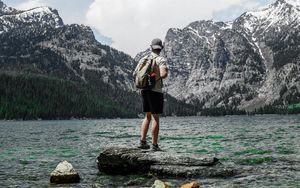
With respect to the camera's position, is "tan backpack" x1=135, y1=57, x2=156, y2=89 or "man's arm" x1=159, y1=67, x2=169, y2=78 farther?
"tan backpack" x1=135, y1=57, x2=156, y2=89

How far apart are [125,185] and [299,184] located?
7128 millimetres

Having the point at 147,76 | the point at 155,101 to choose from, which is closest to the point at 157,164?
the point at 155,101

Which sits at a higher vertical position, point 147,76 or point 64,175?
point 147,76

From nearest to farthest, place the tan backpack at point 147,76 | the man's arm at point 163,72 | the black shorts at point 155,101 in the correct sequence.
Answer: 1. the man's arm at point 163,72
2. the tan backpack at point 147,76
3. the black shorts at point 155,101

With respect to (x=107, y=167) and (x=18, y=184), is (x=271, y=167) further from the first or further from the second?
(x=18, y=184)

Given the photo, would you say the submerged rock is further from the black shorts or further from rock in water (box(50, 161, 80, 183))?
rock in water (box(50, 161, 80, 183))

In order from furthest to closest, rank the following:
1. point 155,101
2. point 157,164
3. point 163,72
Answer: point 157,164 < point 155,101 < point 163,72

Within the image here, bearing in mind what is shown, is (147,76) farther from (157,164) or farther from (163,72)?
(157,164)

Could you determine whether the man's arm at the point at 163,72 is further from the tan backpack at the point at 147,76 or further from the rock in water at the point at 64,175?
the rock in water at the point at 64,175

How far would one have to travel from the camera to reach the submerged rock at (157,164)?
63.6 ft

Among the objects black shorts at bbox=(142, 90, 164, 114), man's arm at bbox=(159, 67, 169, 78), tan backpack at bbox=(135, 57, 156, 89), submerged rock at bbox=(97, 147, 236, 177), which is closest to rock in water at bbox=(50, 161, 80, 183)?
submerged rock at bbox=(97, 147, 236, 177)

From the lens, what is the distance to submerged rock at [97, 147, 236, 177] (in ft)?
63.6

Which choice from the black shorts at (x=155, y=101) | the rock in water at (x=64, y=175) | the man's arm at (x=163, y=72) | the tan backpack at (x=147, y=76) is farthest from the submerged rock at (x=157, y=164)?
the man's arm at (x=163, y=72)

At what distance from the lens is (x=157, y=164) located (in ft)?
66.0
